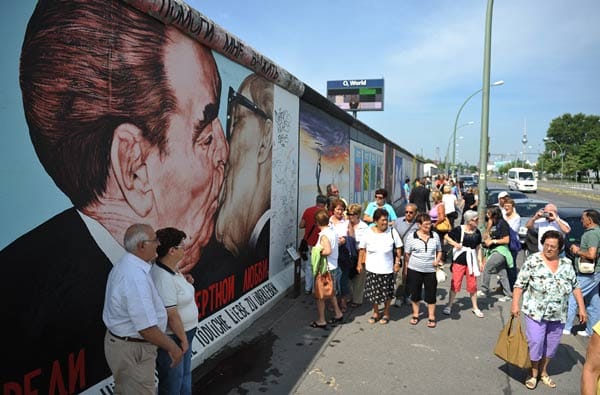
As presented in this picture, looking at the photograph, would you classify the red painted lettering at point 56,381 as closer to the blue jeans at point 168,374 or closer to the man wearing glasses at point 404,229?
the blue jeans at point 168,374

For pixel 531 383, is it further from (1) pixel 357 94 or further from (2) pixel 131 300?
(1) pixel 357 94

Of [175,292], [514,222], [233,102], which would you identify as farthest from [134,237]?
[514,222]

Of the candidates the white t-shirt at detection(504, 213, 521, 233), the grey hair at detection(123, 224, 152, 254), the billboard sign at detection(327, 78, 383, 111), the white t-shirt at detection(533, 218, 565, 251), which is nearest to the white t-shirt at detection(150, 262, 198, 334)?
the grey hair at detection(123, 224, 152, 254)

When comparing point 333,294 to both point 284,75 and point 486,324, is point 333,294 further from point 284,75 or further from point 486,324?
point 284,75

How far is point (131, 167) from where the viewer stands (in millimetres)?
3623

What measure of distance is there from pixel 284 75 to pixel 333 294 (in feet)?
11.5

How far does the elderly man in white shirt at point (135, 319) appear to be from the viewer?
252cm

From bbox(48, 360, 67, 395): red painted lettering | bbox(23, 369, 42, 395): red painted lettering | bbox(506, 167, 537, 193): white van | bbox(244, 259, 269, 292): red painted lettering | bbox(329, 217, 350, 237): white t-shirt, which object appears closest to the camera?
bbox(23, 369, 42, 395): red painted lettering

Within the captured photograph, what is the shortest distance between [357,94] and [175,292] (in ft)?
68.6

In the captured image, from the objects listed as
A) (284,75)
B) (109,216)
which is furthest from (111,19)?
(284,75)

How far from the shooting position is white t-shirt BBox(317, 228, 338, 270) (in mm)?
5774

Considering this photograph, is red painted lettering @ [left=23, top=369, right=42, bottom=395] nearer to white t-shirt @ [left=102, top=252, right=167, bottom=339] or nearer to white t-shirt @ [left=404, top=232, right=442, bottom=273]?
white t-shirt @ [left=102, top=252, right=167, bottom=339]

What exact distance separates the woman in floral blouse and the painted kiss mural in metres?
3.34

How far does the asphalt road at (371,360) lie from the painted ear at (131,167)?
6.03 feet
